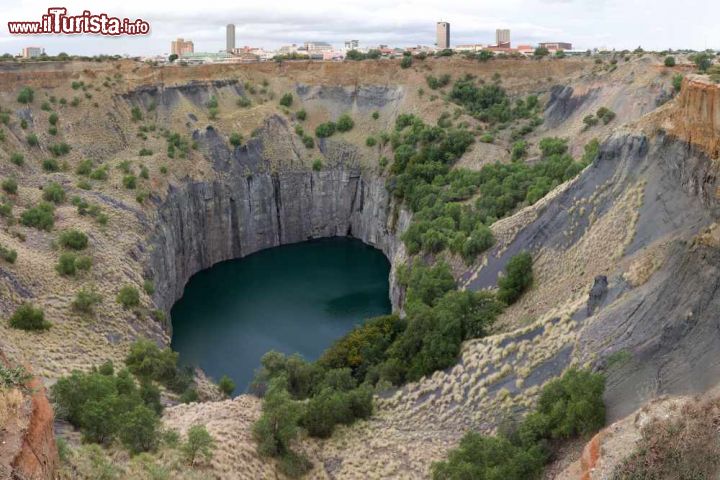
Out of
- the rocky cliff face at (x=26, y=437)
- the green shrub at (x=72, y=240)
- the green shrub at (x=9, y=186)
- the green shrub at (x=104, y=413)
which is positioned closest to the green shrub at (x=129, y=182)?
the green shrub at (x=9, y=186)

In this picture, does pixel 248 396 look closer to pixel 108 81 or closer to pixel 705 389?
pixel 705 389

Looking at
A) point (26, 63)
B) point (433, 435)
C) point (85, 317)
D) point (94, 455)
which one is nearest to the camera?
point (94, 455)

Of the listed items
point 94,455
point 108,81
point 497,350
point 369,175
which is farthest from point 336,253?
point 94,455

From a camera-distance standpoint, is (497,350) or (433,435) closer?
(433,435)

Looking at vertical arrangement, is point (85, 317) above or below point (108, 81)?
below

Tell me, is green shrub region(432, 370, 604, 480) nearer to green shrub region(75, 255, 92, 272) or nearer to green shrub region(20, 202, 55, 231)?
green shrub region(75, 255, 92, 272)

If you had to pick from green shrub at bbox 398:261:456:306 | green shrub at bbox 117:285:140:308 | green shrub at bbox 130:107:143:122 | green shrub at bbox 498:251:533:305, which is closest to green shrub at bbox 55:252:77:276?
green shrub at bbox 117:285:140:308

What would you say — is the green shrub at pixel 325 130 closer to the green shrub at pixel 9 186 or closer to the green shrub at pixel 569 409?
the green shrub at pixel 9 186
